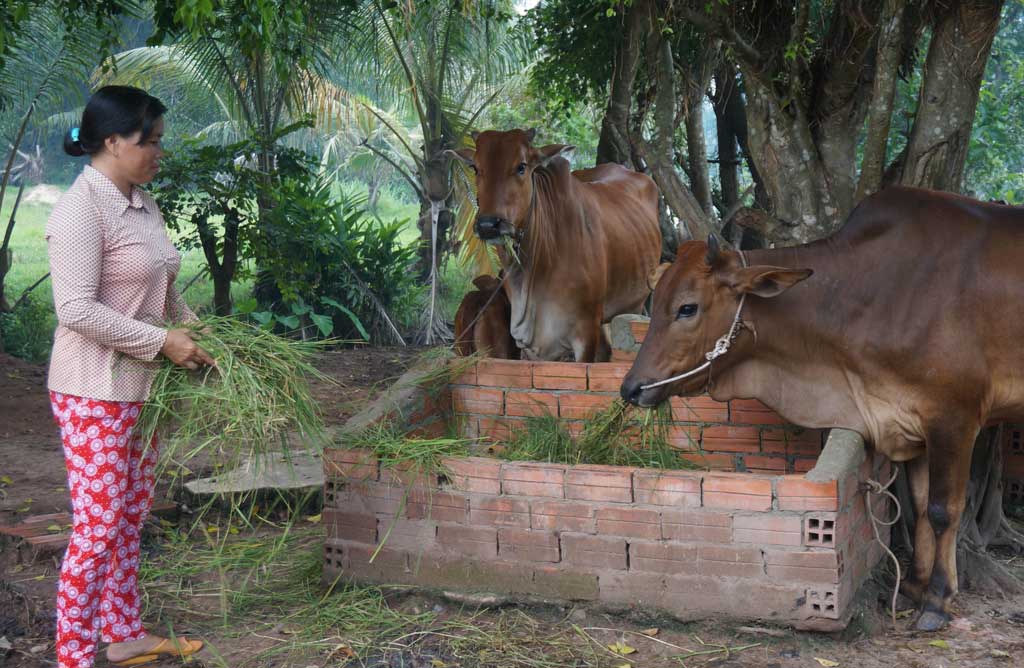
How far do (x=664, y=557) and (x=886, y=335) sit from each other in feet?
4.00

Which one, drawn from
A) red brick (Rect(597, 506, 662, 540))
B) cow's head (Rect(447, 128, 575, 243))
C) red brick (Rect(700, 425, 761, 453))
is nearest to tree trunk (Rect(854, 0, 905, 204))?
red brick (Rect(700, 425, 761, 453))

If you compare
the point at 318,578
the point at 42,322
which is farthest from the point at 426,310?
the point at 318,578

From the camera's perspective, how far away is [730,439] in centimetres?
501

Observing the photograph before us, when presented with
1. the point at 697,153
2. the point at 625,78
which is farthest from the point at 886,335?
the point at 697,153

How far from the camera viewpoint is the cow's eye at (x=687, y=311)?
14.2 feet

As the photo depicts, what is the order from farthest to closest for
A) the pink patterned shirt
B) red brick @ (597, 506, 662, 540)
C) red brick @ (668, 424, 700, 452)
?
red brick @ (668, 424, 700, 452) → red brick @ (597, 506, 662, 540) → the pink patterned shirt

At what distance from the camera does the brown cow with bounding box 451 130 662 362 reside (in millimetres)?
6004

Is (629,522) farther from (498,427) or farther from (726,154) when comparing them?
(726,154)

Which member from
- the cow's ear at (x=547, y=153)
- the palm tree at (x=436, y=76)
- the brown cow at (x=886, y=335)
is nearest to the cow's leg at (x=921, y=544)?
the brown cow at (x=886, y=335)

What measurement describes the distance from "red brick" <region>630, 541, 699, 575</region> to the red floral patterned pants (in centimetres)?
183

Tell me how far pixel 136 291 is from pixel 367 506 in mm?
1363

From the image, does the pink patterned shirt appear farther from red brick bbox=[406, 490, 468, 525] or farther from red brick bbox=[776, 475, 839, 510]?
red brick bbox=[776, 475, 839, 510]

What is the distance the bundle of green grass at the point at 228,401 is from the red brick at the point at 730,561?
1.57 m

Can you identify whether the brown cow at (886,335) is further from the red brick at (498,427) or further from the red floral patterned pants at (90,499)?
the red floral patterned pants at (90,499)
